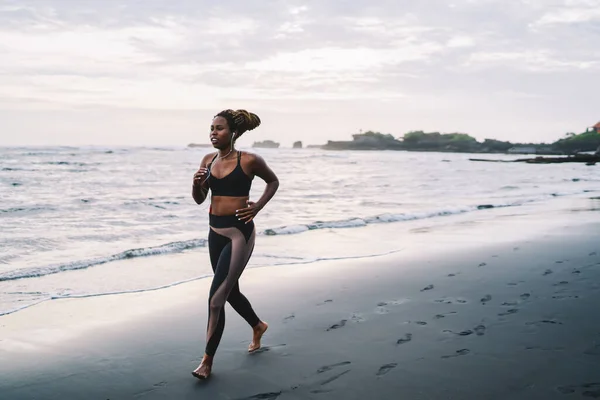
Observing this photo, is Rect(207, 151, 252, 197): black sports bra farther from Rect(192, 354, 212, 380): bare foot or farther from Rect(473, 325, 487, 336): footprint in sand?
Rect(473, 325, 487, 336): footprint in sand

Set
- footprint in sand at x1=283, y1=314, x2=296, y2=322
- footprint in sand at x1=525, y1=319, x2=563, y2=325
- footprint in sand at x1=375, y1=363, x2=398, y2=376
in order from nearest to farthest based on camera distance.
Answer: footprint in sand at x1=375, y1=363, x2=398, y2=376 → footprint in sand at x1=525, y1=319, x2=563, y2=325 → footprint in sand at x1=283, y1=314, x2=296, y2=322

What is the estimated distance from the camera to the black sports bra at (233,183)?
182 inches

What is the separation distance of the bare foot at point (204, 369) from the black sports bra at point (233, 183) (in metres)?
1.31

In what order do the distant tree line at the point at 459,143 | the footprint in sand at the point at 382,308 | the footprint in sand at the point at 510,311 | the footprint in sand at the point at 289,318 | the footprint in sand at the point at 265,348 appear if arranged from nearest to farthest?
the footprint in sand at the point at 265,348
the footprint in sand at the point at 510,311
the footprint in sand at the point at 289,318
the footprint in sand at the point at 382,308
the distant tree line at the point at 459,143

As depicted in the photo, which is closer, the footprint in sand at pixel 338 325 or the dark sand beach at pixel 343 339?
the dark sand beach at pixel 343 339

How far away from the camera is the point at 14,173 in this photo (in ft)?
104

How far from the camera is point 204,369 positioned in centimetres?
450

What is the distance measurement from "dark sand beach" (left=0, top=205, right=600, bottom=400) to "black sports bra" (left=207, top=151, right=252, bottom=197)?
56.2 inches

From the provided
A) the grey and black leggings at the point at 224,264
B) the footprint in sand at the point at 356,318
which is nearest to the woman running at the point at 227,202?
the grey and black leggings at the point at 224,264

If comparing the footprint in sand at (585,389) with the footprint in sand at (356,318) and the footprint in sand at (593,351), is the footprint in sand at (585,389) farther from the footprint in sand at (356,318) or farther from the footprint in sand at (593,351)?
the footprint in sand at (356,318)

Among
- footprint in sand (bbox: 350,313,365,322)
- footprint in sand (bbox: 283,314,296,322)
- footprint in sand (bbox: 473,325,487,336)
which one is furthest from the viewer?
footprint in sand (bbox: 283,314,296,322)

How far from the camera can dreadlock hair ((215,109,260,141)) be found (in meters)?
4.67

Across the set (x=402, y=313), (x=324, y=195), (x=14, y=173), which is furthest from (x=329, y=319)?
(x=14, y=173)

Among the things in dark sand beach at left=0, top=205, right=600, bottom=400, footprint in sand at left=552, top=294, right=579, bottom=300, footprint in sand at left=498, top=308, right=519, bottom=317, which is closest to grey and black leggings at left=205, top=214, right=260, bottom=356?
dark sand beach at left=0, top=205, right=600, bottom=400
